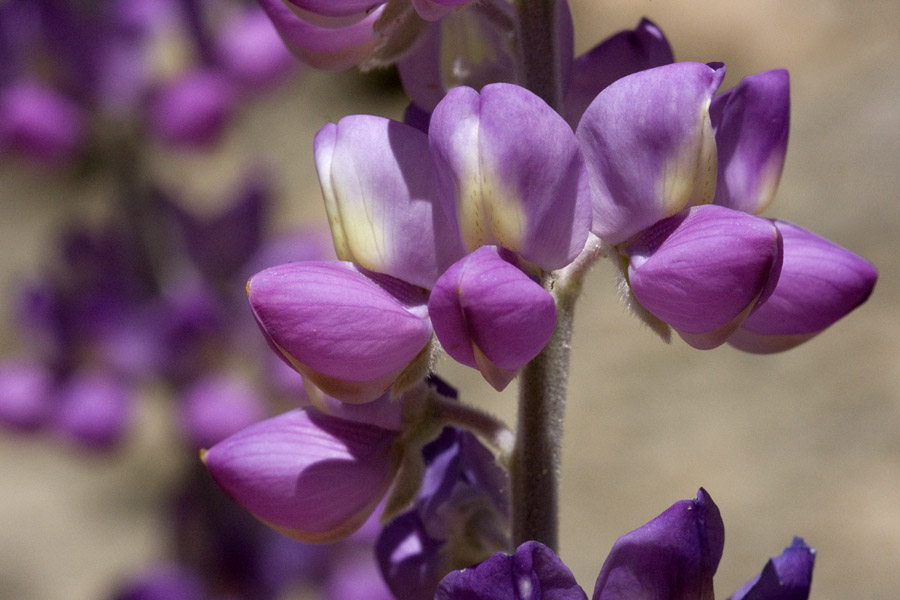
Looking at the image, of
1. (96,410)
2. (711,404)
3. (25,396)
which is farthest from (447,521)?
(711,404)

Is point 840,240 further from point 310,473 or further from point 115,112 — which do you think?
point 310,473

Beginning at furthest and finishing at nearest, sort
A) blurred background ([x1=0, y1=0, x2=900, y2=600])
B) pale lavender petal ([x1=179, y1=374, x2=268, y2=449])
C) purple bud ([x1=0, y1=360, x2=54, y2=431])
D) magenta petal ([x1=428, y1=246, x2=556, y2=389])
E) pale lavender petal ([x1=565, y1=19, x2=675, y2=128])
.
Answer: blurred background ([x1=0, y1=0, x2=900, y2=600])
purple bud ([x1=0, y1=360, x2=54, y2=431])
pale lavender petal ([x1=179, y1=374, x2=268, y2=449])
pale lavender petal ([x1=565, y1=19, x2=675, y2=128])
magenta petal ([x1=428, y1=246, x2=556, y2=389])

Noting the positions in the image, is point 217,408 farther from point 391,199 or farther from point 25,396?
point 391,199

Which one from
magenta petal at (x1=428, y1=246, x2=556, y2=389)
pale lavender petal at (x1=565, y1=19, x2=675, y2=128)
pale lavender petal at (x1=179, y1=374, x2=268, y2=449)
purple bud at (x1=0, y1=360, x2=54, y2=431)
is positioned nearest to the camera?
magenta petal at (x1=428, y1=246, x2=556, y2=389)

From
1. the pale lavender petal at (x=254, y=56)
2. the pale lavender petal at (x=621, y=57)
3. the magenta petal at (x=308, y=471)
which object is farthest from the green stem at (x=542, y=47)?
the pale lavender petal at (x=254, y=56)

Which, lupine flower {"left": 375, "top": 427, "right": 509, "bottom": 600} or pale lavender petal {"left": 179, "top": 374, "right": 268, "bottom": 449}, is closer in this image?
lupine flower {"left": 375, "top": 427, "right": 509, "bottom": 600}

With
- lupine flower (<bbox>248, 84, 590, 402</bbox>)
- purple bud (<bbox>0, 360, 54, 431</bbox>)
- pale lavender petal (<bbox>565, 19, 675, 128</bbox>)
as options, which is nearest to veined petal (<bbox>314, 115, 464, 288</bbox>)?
lupine flower (<bbox>248, 84, 590, 402</bbox>)

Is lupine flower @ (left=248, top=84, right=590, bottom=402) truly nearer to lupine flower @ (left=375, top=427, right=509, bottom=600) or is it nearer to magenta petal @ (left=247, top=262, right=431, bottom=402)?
magenta petal @ (left=247, top=262, right=431, bottom=402)

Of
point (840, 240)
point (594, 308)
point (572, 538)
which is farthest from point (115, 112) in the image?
point (840, 240)
